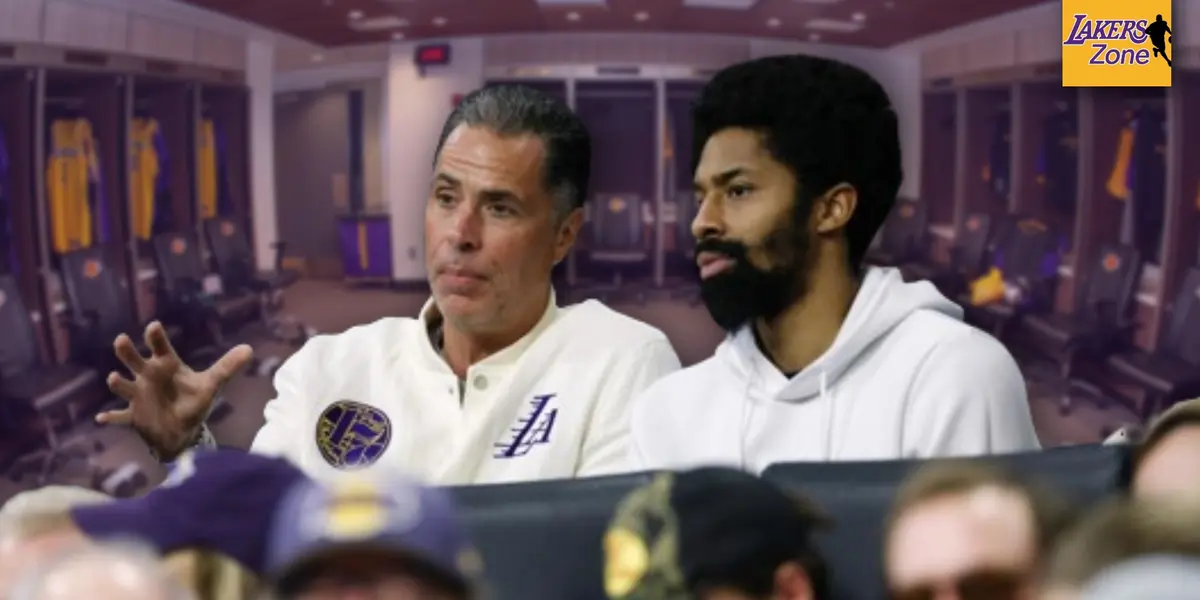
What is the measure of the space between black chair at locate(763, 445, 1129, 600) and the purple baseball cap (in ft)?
2.15

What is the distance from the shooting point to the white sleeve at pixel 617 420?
Result: 6.15 ft

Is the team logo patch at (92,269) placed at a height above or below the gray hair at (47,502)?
above

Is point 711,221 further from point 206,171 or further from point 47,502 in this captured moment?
point 206,171

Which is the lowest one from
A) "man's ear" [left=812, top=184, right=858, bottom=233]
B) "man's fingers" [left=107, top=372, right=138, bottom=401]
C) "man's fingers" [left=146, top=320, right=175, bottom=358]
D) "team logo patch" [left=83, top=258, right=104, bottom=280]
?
"man's fingers" [left=107, top=372, right=138, bottom=401]

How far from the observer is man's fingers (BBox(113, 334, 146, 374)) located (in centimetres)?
176

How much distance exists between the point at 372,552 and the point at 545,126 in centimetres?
110

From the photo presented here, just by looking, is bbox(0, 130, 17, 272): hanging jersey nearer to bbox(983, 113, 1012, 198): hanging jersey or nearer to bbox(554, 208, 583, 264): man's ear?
bbox(554, 208, 583, 264): man's ear

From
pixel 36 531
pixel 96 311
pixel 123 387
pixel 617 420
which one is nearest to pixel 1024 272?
pixel 617 420

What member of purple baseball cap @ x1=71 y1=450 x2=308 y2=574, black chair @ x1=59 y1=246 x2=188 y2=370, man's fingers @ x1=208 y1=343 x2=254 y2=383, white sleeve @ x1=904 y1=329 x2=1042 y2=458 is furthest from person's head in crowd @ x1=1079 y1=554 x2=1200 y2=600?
black chair @ x1=59 y1=246 x2=188 y2=370

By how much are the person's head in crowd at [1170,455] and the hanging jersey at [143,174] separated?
2212mm

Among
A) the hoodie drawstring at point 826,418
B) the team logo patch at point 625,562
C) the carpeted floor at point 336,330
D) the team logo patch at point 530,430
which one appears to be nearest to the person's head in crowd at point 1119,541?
the team logo patch at point 625,562

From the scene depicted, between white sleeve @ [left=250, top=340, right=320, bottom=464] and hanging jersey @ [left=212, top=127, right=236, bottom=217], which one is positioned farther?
hanging jersey @ [left=212, top=127, right=236, bottom=217]

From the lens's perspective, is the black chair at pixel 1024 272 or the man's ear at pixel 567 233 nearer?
the man's ear at pixel 567 233

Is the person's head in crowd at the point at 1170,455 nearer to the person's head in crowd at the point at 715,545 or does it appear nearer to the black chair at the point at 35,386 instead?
the person's head in crowd at the point at 715,545
